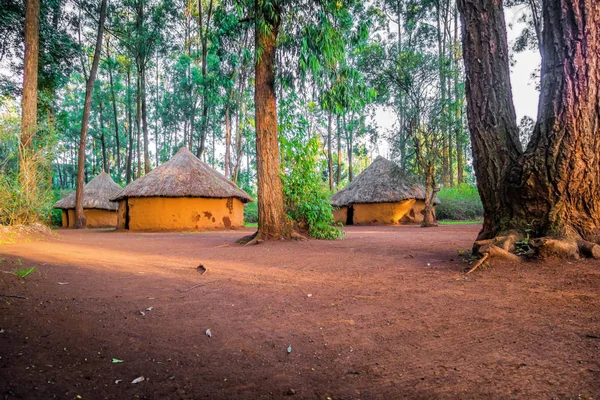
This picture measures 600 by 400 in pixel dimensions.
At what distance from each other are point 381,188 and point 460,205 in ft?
19.4

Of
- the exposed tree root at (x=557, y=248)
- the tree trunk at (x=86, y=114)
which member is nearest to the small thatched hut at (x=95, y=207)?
the tree trunk at (x=86, y=114)

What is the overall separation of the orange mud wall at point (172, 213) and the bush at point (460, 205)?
14.2m

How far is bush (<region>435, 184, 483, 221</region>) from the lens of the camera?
853 inches

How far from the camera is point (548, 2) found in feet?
13.9

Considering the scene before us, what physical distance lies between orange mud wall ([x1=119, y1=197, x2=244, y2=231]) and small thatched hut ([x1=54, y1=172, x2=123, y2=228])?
21.9ft

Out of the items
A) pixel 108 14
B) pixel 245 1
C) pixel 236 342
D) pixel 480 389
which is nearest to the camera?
pixel 480 389

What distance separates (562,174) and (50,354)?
16.4ft

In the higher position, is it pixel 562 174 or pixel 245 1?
pixel 245 1

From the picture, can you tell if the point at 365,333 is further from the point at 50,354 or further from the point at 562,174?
the point at 562,174

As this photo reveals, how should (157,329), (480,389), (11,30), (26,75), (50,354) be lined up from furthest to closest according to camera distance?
(11,30), (26,75), (157,329), (50,354), (480,389)

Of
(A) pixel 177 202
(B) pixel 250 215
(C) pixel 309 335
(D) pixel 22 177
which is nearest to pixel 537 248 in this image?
(C) pixel 309 335

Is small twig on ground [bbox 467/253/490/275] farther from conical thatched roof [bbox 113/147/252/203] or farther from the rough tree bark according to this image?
conical thatched roof [bbox 113/147/252/203]

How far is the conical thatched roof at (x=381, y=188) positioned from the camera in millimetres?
18938

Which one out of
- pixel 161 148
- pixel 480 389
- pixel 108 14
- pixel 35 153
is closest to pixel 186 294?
pixel 480 389
